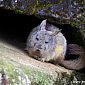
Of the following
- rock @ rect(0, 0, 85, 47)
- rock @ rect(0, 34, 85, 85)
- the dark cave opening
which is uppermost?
rock @ rect(0, 0, 85, 47)

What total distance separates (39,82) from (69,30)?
191cm

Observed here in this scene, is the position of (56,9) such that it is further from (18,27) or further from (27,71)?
(18,27)

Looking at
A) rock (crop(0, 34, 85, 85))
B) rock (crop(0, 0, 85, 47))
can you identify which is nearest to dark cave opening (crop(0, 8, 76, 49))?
rock (crop(0, 34, 85, 85))

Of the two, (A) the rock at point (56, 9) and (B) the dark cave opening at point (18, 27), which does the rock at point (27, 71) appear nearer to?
(B) the dark cave opening at point (18, 27)

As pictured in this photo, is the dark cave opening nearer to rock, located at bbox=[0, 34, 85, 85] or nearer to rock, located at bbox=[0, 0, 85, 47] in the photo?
rock, located at bbox=[0, 34, 85, 85]

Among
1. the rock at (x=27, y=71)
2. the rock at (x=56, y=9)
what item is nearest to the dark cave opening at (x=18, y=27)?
the rock at (x=27, y=71)

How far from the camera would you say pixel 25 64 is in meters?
5.69

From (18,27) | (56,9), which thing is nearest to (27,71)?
(56,9)

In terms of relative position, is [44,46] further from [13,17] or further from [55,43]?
[13,17]

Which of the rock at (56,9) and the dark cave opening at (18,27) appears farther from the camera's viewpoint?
the dark cave opening at (18,27)

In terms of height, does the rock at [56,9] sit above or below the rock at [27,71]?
above

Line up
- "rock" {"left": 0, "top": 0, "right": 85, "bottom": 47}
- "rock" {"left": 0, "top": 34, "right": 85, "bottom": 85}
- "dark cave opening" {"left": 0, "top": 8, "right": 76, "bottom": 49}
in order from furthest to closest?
1. "dark cave opening" {"left": 0, "top": 8, "right": 76, "bottom": 49}
2. "rock" {"left": 0, "top": 0, "right": 85, "bottom": 47}
3. "rock" {"left": 0, "top": 34, "right": 85, "bottom": 85}

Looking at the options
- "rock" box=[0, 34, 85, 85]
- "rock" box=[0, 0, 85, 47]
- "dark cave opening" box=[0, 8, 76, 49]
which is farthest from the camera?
"dark cave opening" box=[0, 8, 76, 49]

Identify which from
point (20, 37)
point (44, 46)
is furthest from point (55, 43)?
point (20, 37)
